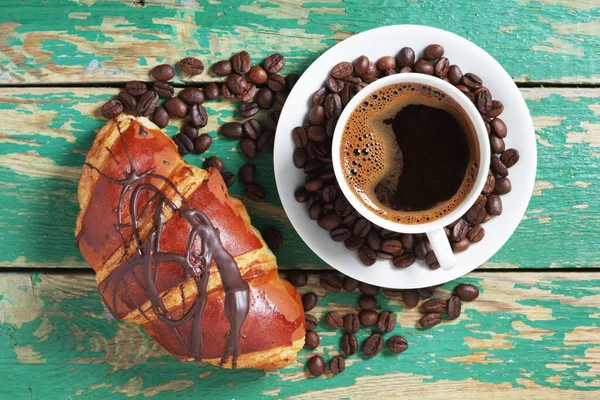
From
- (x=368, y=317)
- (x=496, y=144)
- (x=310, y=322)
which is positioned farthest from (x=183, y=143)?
(x=496, y=144)

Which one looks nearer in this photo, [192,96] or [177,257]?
[177,257]

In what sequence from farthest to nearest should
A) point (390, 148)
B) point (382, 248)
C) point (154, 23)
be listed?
point (154, 23) → point (382, 248) → point (390, 148)

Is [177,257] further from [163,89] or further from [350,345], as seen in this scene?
[350,345]

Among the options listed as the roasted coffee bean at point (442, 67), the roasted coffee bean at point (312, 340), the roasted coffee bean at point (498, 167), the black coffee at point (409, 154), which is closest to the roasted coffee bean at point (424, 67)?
the roasted coffee bean at point (442, 67)

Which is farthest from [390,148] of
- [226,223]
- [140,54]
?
[140,54]

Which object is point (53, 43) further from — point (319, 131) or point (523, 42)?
point (523, 42)

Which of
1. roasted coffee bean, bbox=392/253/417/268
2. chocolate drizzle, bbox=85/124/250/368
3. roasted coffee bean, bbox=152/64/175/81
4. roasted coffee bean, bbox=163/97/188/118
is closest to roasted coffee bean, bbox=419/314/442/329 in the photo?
roasted coffee bean, bbox=392/253/417/268
